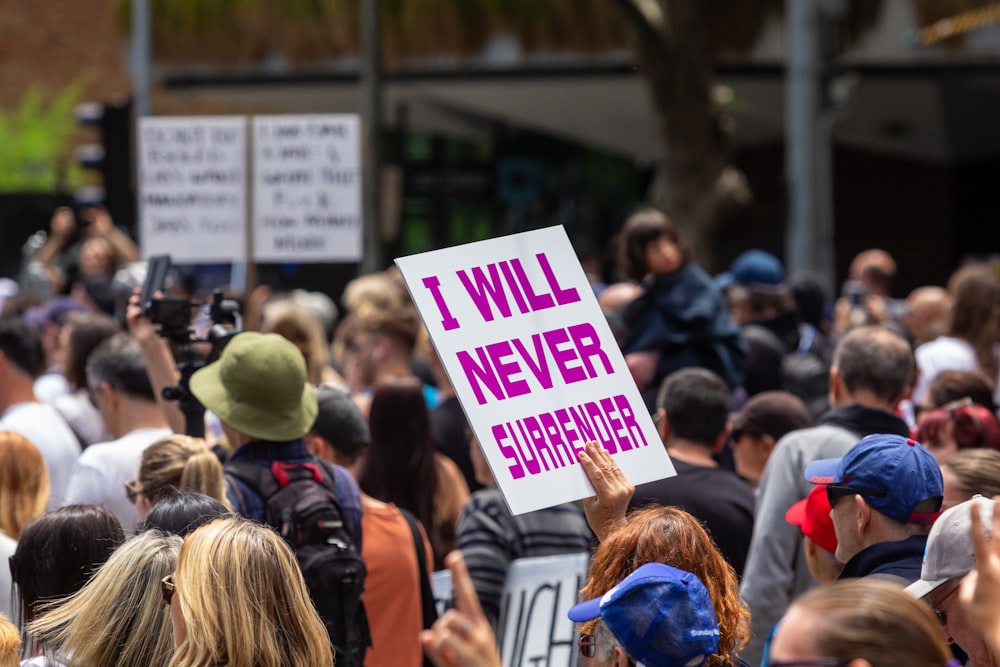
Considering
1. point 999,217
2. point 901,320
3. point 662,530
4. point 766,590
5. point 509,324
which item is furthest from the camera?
point 999,217

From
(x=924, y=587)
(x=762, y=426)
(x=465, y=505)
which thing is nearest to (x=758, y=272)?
(x=762, y=426)

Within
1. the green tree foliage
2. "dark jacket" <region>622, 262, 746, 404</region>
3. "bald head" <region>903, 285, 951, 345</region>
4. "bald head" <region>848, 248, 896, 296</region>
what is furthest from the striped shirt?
the green tree foliage

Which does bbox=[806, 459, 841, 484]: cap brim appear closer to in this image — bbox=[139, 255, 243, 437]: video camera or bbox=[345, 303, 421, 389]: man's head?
bbox=[139, 255, 243, 437]: video camera

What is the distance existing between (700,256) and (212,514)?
9.00 m

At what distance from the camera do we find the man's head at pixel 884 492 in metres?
3.57

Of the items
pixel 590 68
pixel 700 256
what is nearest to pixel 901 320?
pixel 700 256

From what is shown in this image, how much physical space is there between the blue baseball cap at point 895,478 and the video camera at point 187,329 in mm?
2195

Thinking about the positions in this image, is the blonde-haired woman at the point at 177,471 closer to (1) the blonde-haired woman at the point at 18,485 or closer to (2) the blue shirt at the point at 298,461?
(2) the blue shirt at the point at 298,461

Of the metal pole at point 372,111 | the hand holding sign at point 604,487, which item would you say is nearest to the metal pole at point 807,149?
the metal pole at point 372,111

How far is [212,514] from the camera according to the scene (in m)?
3.55

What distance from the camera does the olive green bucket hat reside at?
14.0 ft

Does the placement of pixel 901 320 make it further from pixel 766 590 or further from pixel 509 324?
pixel 509 324

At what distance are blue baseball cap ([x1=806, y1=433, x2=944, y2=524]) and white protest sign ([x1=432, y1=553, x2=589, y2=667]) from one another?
1.54 metres

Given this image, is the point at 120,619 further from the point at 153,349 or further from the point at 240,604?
the point at 153,349
